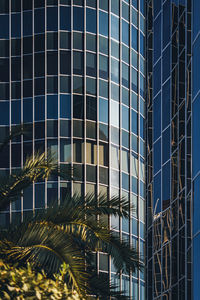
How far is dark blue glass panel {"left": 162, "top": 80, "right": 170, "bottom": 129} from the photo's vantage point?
3941 centimetres

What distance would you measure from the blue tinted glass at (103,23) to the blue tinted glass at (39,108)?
598 centimetres

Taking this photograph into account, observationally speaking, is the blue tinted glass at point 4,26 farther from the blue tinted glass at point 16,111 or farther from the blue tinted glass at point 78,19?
the blue tinted glass at point 16,111

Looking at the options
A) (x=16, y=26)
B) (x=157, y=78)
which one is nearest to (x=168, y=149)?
(x=157, y=78)

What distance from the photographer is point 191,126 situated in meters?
29.8

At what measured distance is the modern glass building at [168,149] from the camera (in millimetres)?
33312

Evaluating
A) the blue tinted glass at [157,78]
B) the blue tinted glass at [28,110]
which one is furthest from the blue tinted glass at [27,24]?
the blue tinted glass at [157,78]

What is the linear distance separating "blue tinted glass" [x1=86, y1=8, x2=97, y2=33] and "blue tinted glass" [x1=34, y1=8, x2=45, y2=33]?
2.83 m

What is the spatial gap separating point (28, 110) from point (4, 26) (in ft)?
20.6

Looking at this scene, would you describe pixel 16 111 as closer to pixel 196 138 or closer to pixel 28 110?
pixel 28 110

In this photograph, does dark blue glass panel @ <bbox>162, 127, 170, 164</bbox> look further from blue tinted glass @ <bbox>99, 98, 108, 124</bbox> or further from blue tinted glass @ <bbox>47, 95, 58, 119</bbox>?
blue tinted glass @ <bbox>99, 98, 108, 124</bbox>

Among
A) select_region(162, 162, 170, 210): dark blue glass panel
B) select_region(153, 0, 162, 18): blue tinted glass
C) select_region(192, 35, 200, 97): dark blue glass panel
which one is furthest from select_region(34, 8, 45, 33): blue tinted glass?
select_region(192, 35, 200, 97): dark blue glass panel

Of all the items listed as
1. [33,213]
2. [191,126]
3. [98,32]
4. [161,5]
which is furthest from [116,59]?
[33,213]

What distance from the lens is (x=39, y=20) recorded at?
64625mm

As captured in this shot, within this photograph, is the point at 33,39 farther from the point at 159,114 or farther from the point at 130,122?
the point at 159,114
